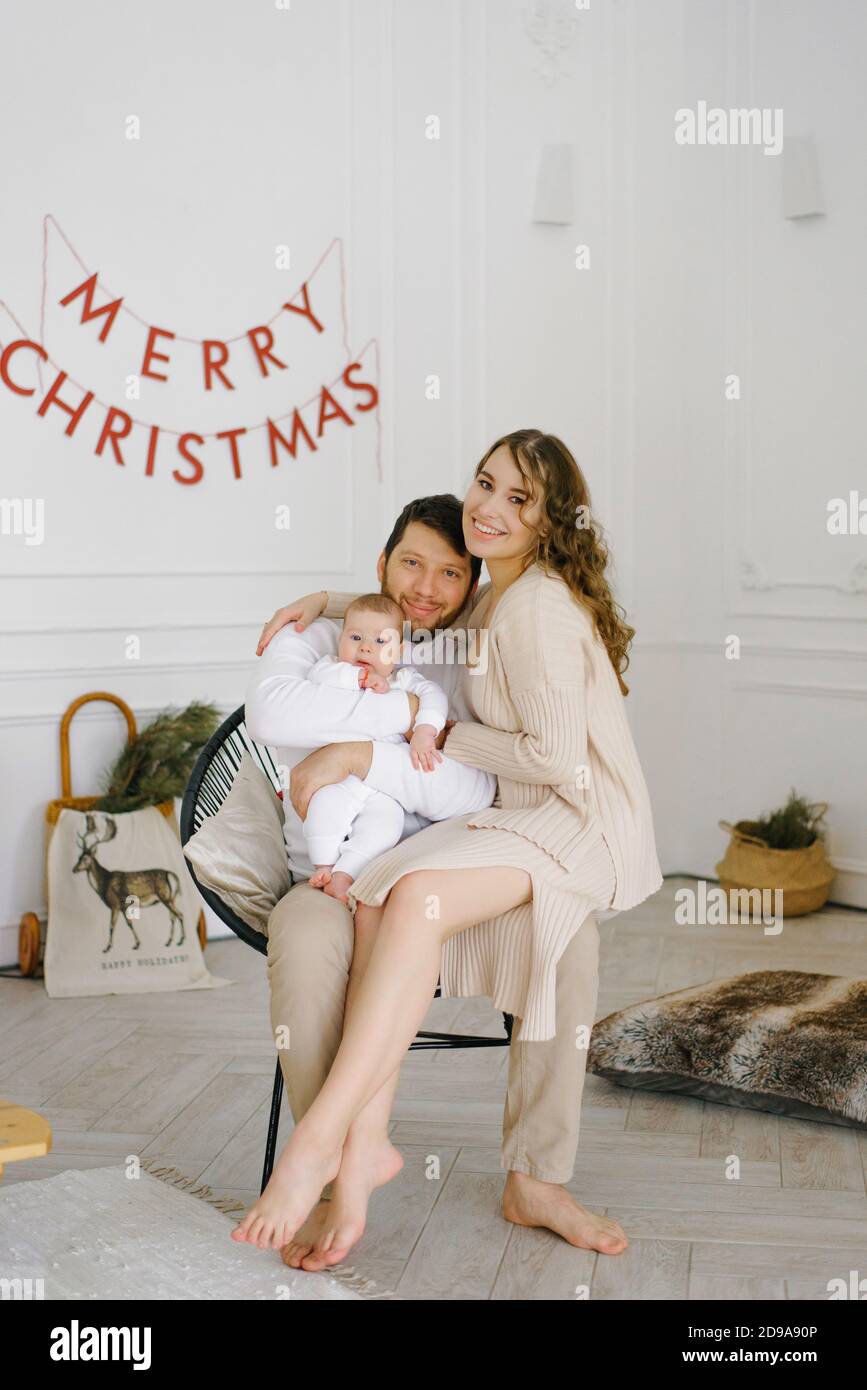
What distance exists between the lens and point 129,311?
12.7 feet

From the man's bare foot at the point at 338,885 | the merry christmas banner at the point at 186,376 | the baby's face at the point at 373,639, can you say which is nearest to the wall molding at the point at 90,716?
the merry christmas banner at the point at 186,376

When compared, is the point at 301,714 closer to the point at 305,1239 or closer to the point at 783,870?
the point at 305,1239

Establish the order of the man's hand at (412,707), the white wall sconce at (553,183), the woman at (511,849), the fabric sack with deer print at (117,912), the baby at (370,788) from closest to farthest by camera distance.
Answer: the woman at (511,849)
the baby at (370,788)
the man's hand at (412,707)
the fabric sack with deer print at (117,912)
the white wall sconce at (553,183)

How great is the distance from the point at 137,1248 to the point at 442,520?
4.02 ft

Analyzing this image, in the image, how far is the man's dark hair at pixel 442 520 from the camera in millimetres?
2457

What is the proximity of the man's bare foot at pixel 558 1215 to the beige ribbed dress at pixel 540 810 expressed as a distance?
0.77 ft

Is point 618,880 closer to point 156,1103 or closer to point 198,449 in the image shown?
point 156,1103

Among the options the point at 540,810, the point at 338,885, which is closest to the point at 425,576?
the point at 540,810

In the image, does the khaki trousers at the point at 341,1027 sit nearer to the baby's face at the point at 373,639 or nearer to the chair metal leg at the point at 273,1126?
the chair metal leg at the point at 273,1126

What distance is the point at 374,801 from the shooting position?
7.52ft

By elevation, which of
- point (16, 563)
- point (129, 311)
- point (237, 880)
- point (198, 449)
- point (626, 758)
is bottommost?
point (237, 880)

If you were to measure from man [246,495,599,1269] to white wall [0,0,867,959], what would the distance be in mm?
1562

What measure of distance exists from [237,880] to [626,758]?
2.11 feet
